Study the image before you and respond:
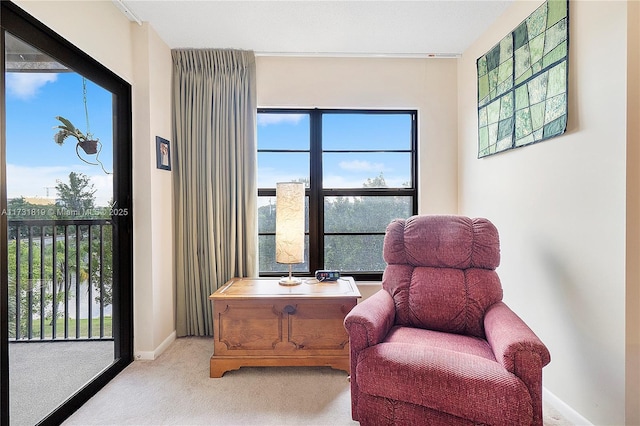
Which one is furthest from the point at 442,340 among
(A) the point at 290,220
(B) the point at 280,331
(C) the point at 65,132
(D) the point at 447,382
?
(C) the point at 65,132

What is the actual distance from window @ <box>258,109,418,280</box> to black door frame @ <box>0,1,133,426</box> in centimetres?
105

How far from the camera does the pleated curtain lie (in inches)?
104

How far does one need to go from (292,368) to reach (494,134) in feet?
7.19

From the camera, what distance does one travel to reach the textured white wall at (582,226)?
1.39 meters

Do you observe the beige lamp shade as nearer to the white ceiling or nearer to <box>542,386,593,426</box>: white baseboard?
the white ceiling

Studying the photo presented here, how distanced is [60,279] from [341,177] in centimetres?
213

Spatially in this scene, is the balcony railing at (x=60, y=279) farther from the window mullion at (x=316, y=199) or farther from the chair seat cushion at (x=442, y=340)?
the chair seat cushion at (x=442, y=340)

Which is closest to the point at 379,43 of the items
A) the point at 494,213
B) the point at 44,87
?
the point at 494,213

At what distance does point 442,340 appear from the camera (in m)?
1.58

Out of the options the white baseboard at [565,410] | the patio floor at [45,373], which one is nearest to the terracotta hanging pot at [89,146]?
the patio floor at [45,373]

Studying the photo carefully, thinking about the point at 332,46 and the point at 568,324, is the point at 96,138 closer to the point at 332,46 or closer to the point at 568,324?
the point at 332,46

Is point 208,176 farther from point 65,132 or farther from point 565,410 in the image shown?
point 565,410

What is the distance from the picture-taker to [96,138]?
200 cm

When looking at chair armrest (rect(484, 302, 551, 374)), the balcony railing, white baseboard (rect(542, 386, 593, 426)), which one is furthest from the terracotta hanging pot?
white baseboard (rect(542, 386, 593, 426))
